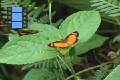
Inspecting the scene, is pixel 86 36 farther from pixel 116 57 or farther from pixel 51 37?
pixel 116 57

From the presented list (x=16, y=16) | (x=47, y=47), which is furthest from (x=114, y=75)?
(x=16, y=16)

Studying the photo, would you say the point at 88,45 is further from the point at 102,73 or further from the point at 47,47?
the point at 47,47

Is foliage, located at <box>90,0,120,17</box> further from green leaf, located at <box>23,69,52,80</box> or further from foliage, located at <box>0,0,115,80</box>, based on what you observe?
green leaf, located at <box>23,69,52,80</box>

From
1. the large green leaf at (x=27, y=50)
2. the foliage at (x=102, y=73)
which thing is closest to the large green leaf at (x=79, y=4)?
the foliage at (x=102, y=73)

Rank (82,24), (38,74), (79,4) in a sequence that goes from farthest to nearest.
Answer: (79,4)
(38,74)
(82,24)

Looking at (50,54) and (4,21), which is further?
(4,21)

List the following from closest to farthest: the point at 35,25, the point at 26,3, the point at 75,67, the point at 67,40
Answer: the point at 67,40 < the point at 35,25 < the point at 26,3 < the point at 75,67

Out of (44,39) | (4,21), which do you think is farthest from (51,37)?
(4,21)

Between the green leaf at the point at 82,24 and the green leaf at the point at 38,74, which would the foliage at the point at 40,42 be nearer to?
the green leaf at the point at 82,24
